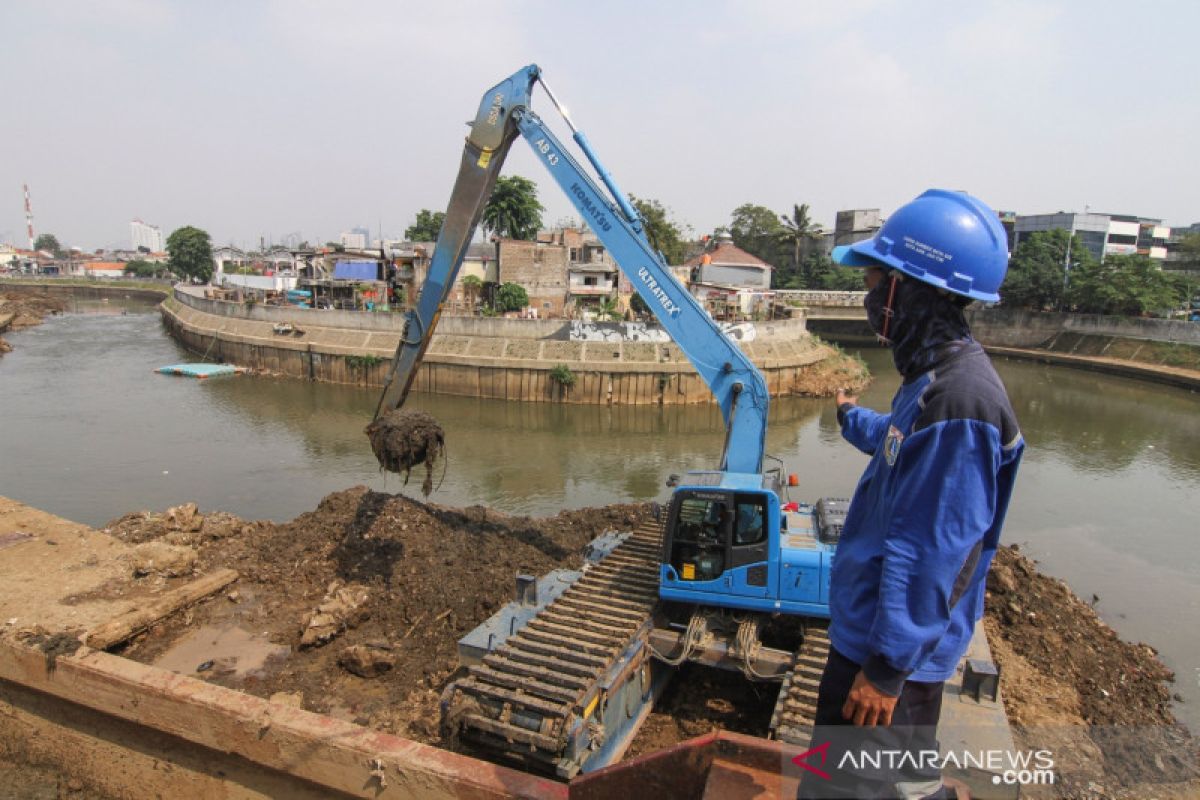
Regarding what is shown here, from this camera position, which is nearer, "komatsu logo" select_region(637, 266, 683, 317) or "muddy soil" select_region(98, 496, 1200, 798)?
"muddy soil" select_region(98, 496, 1200, 798)

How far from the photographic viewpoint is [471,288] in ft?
99.1

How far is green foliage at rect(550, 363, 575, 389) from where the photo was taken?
71.5 feet

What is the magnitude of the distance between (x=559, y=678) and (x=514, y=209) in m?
38.5

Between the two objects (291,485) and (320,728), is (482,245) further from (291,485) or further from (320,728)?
(320,728)

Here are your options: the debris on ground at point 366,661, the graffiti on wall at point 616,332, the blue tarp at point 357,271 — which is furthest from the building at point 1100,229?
the debris on ground at point 366,661

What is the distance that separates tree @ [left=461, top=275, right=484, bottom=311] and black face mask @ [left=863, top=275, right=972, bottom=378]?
94.7ft

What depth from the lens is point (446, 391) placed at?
75.4ft

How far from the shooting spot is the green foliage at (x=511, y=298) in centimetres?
2880

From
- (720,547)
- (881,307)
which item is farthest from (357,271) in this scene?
(881,307)

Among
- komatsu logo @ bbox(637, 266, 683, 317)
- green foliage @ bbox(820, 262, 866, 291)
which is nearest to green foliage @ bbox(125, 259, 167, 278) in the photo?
green foliage @ bbox(820, 262, 866, 291)

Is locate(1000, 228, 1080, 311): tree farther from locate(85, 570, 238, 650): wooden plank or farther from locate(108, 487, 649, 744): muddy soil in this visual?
locate(85, 570, 238, 650): wooden plank

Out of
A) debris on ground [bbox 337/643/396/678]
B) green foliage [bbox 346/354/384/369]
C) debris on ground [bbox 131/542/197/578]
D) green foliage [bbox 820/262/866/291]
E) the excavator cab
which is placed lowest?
debris on ground [bbox 337/643/396/678]

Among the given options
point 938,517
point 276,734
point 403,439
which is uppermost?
point 938,517

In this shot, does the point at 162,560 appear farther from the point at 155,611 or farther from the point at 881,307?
the point at 881,307
